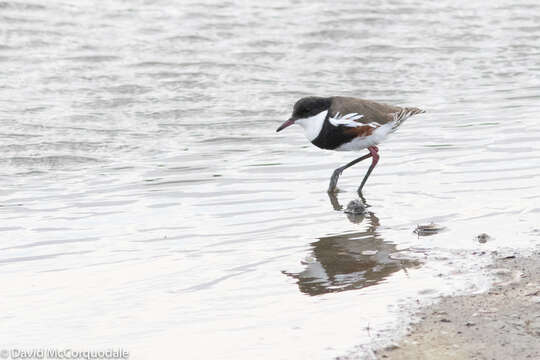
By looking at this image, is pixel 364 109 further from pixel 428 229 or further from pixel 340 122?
pixel 428 229

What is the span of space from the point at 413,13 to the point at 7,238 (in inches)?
514

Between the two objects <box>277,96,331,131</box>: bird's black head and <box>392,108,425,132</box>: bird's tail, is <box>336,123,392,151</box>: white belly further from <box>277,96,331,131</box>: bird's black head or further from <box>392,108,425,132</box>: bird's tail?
<box>277,96,331,131</box>: bird's black head

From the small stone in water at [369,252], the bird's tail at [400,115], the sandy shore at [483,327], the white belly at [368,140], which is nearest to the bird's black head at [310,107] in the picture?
the white belly at [368,140]

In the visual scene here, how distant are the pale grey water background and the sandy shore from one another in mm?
217

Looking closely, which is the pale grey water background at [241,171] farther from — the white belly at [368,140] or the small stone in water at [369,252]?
the white belly at [368,140]

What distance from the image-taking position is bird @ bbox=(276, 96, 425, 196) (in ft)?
30.4

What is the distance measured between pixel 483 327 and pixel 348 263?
1.73 m

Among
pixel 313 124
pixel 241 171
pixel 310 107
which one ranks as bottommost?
pixel 241 171

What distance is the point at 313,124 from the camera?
927 cm

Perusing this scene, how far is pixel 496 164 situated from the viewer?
9.68 m

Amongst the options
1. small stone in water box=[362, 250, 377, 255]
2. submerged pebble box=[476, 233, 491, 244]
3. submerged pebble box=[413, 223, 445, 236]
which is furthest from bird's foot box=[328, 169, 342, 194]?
submerged pebble box=[476, 233, 491, 244]

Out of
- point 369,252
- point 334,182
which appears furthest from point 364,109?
point 369,252

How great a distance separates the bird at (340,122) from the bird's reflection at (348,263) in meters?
1.40

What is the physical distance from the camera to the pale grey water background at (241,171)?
611 cm
